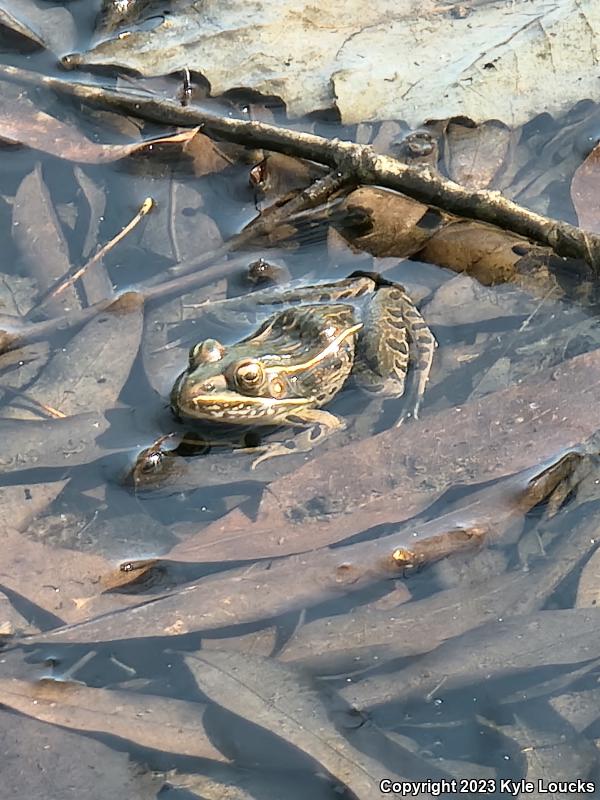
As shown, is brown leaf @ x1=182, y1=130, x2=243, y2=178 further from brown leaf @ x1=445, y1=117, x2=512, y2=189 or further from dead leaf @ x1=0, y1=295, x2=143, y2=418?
brown leaf @ x1=445, y1=117, x2=512, y2=189

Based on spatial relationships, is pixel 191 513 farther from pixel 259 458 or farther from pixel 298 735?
pixel 298 735

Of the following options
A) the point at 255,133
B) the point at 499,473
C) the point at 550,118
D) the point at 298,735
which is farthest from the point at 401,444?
the point at 550,118

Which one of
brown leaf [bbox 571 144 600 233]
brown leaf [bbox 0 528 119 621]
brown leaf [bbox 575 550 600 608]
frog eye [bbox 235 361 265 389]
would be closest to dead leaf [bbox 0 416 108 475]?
brown leaf [bbox 0 528 119 621]

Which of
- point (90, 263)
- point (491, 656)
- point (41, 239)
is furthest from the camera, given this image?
point (41, 239)

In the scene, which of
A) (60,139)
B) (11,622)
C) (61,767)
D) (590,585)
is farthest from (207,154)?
(61,767)

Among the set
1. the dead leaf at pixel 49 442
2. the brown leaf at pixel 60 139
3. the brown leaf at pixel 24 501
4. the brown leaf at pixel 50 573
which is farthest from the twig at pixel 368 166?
the brown leaf at pixel 50 573

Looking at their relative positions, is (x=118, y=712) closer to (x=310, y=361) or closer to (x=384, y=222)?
(x=310, y=361)
